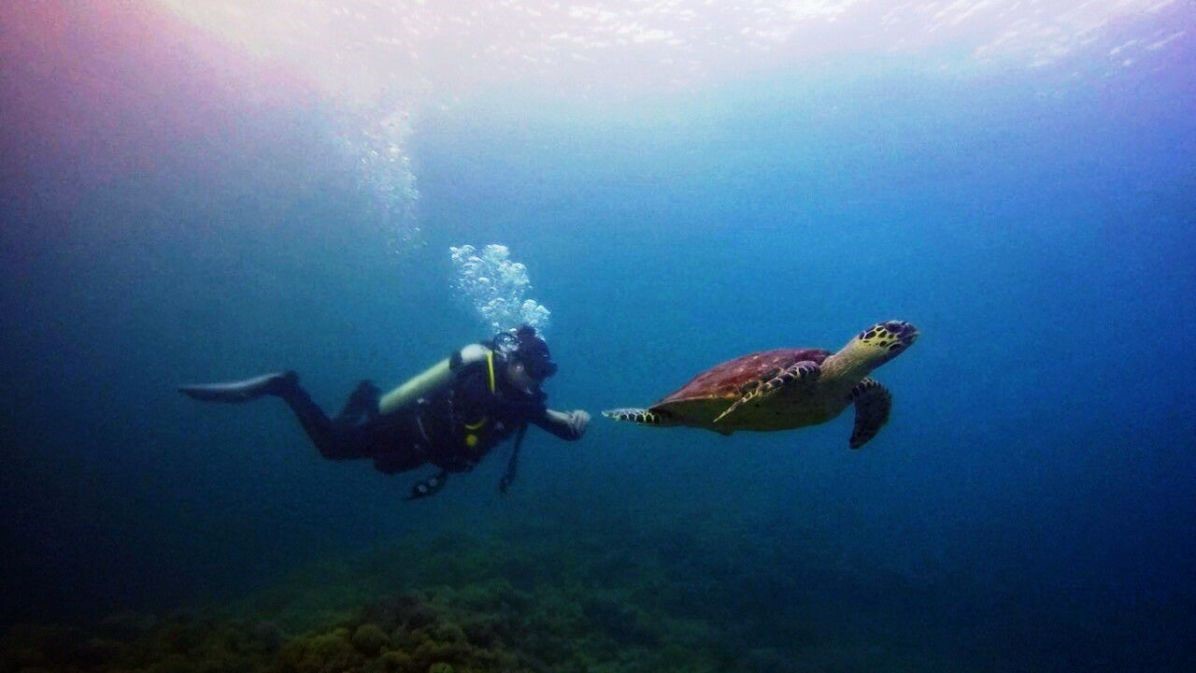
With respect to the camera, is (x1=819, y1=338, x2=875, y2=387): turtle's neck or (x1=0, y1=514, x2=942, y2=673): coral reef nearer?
(x1=819, y1=338, x2=875, y2=387): turtle's neck

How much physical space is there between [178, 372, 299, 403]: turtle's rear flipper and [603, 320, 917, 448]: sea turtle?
692 cm

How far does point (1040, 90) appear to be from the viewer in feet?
92.8

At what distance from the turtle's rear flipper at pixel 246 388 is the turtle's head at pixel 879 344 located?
8.41 m

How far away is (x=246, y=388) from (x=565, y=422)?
19.2ft

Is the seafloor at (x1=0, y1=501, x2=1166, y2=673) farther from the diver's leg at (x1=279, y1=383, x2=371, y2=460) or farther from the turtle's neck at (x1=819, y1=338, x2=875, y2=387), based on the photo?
the turtle's neck at (x1=819, y1=338, x2=875, y2=387)

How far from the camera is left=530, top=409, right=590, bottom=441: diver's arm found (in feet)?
22.2

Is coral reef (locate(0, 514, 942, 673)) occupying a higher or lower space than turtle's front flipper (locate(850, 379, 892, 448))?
lower

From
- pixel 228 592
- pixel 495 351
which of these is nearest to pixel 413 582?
pixel 495 351

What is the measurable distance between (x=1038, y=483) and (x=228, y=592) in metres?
66.3

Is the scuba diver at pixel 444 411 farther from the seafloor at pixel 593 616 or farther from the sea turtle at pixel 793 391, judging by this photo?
the sea turtle at pixel 793 391

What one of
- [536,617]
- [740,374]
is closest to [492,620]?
[536,617]

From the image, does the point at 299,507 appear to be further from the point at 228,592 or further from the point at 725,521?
the point at 725,521

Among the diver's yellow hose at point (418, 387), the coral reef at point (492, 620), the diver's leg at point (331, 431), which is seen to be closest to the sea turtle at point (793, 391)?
the coral reef at point (492, 620)

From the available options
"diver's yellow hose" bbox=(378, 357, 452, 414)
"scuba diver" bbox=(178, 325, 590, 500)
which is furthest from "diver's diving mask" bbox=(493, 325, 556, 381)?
"diver's yellow hose" bbox=(378, 357, 452, 414)
